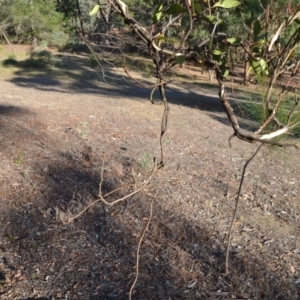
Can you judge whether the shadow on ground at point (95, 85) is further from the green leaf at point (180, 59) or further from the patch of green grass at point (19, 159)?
the green leaf at point (180, 59)

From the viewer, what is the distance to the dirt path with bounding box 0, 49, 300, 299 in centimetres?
301

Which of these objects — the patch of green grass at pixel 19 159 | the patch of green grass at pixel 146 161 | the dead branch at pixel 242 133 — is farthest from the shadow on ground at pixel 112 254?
the dead branch at pixel 242 133

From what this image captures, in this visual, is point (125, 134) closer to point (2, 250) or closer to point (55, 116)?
point (55, 116)

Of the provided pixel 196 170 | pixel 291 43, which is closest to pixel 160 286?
pixel 291 43

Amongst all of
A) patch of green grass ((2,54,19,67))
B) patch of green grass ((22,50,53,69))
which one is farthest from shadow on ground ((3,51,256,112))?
patch of green grass ((2,54,19,67))

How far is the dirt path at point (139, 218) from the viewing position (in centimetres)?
301

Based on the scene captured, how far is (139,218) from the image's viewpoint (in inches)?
152

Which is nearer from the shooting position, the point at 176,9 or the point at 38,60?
the point at 176,9

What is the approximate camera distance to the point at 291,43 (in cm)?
146

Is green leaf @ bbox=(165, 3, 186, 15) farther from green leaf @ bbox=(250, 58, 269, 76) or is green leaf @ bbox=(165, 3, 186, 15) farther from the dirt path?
the dirt path

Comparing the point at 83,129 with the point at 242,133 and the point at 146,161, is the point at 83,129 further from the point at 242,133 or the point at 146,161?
the point at 242,133

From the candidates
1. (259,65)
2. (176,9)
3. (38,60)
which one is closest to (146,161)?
(259,65)

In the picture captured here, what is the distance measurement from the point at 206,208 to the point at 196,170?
43.9 inches

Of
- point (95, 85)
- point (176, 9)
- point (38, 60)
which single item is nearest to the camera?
point (176, 9)
